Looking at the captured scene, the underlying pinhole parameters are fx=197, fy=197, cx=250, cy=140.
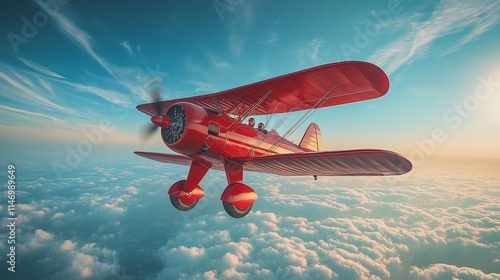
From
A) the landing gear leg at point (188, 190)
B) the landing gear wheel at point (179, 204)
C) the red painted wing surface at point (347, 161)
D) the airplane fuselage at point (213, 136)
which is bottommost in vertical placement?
the landing gear wheel at point (179, 204)

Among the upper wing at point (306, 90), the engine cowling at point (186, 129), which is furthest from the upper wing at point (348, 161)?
the upper wing at point (306, 90)

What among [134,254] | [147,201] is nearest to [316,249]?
[134,254]

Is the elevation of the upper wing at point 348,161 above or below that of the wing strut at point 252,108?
below

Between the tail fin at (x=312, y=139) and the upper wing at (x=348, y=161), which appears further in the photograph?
the tail fin at (x=312, y=139)

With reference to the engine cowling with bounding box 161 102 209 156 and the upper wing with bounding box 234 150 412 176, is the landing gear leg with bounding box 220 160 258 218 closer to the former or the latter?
the upper wing with bounding box 234 150 412 176

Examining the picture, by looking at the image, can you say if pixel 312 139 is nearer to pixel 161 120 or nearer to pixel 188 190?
pixel 188 190

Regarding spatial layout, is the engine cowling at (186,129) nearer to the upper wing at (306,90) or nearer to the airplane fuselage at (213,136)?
the airplane fuselage at (213,136)

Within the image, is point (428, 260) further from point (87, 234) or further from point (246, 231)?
point (87, 234)
